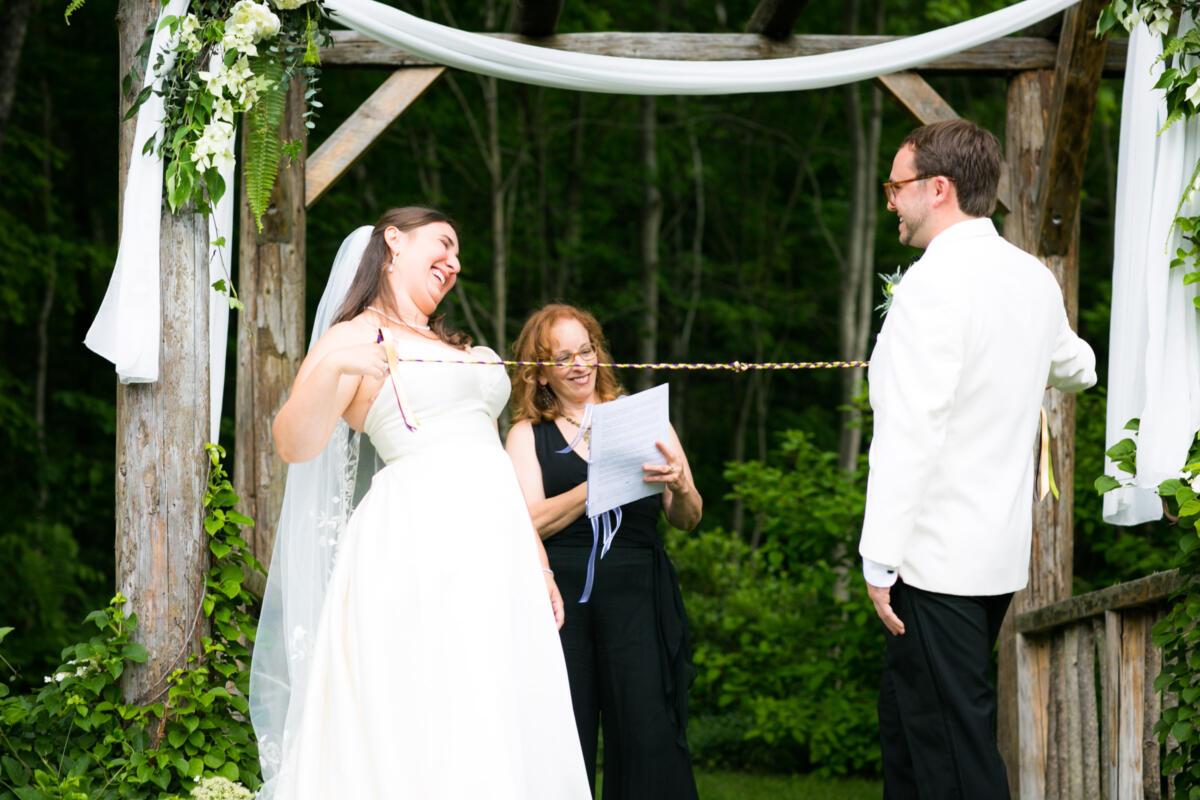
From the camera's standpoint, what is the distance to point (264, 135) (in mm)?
3838

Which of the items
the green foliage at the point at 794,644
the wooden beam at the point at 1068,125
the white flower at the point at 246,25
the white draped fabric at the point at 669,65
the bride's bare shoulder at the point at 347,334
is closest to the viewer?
the bride's bare shoulder at the point at 347,334

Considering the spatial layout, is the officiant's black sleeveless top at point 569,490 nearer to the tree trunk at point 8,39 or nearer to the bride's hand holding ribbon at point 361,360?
the bride's hand holding ribbon at point 361,360

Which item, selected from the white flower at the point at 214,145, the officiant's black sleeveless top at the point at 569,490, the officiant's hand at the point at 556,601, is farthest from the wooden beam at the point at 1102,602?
the white flower at the point at 214,145

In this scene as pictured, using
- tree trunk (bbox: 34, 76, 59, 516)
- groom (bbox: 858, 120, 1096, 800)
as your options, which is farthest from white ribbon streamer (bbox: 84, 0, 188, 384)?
tree trunk (bbox: 34, 76, 59, 516)

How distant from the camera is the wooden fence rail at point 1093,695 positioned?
402 cm

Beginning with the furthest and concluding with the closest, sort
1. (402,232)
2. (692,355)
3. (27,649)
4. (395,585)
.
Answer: (692,355)
(27,649)
(402,232)
(395,585)

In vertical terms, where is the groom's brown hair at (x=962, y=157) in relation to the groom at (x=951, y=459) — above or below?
above

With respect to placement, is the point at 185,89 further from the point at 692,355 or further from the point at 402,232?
the point at 692,355

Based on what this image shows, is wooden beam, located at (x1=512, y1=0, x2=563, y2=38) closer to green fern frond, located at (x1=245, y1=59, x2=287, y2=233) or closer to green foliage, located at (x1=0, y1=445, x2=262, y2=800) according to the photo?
green fern frond, located at (x1=245, y1=59, x2=287, y2=233)

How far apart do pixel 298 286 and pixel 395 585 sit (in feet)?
7.24

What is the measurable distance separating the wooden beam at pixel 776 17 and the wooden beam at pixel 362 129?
1286 millimetres

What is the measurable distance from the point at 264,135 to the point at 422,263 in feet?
1.92

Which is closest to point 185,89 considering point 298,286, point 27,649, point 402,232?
point 402,232

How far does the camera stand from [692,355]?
14.9 m
